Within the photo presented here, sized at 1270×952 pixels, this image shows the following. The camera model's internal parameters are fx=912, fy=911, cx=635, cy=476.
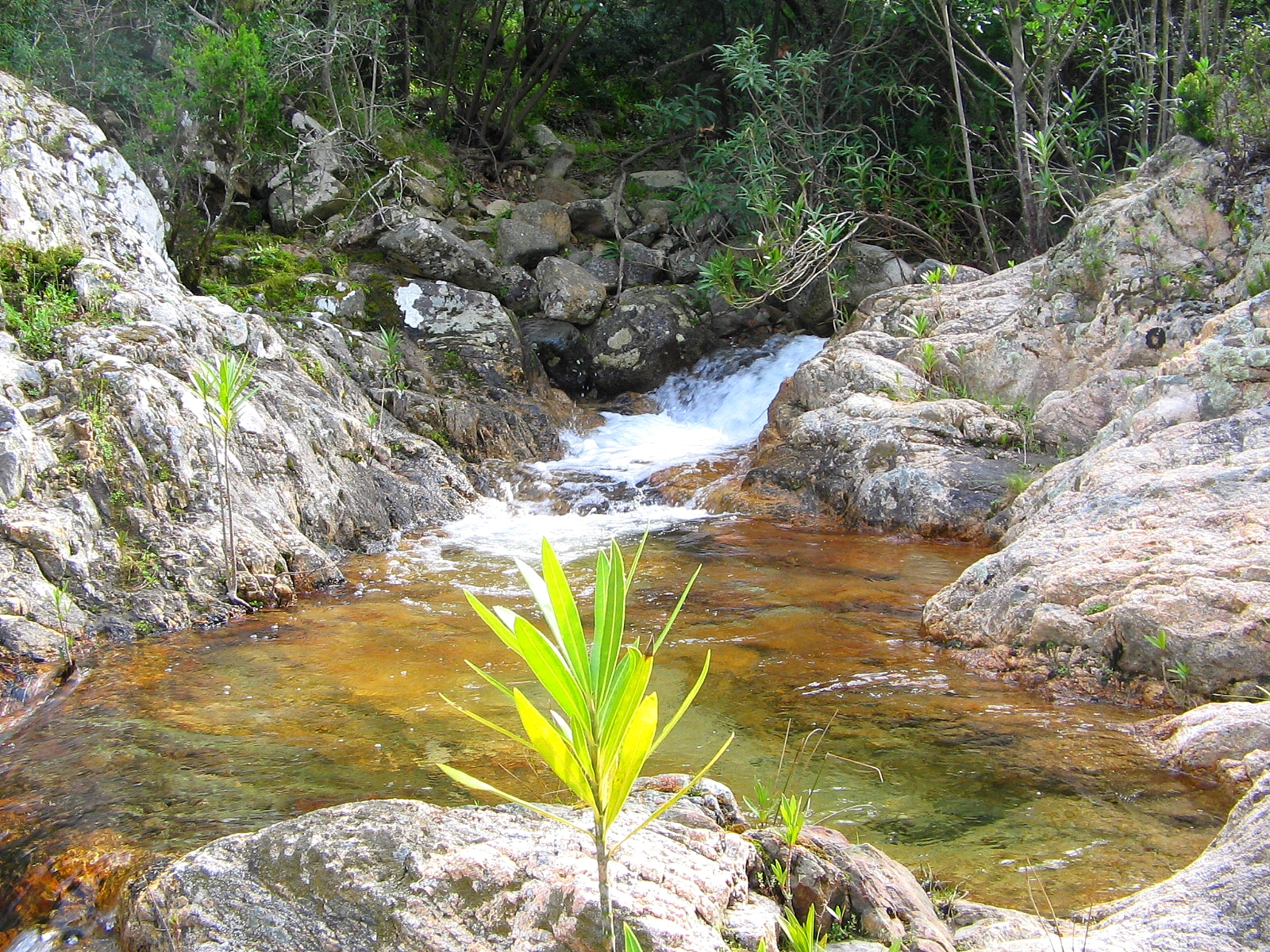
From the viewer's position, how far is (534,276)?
12.3 meters

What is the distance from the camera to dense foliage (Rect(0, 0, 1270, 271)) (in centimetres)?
950

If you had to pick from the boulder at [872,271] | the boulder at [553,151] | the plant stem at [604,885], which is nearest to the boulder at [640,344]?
the boulder at [872,271]

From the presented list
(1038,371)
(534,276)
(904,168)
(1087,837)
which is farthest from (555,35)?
(1087,837)

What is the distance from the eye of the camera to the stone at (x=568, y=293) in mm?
11977

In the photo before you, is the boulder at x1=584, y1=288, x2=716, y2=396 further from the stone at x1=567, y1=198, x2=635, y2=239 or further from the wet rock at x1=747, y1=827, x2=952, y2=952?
the wet rock at x1=747, y1=827, x2=952, y2=952

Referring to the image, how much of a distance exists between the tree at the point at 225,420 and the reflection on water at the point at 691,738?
498mm

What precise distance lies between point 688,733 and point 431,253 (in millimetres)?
8825

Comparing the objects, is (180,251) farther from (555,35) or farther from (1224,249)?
(1224,249)

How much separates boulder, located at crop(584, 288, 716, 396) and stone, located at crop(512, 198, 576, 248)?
1588 mm

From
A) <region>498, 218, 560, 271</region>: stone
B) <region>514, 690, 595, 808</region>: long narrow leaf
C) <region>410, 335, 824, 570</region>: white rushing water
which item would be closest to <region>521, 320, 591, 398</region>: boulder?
<region>410, 335, 824, 570</region>: white rushing water

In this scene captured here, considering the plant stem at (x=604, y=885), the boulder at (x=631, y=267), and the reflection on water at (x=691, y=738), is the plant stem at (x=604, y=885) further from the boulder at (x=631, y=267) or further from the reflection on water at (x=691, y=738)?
the boulder at (x=631, y=267)

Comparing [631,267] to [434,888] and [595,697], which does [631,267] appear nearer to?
[434,888]

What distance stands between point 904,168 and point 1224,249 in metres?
6.27

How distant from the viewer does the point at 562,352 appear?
466 inches
